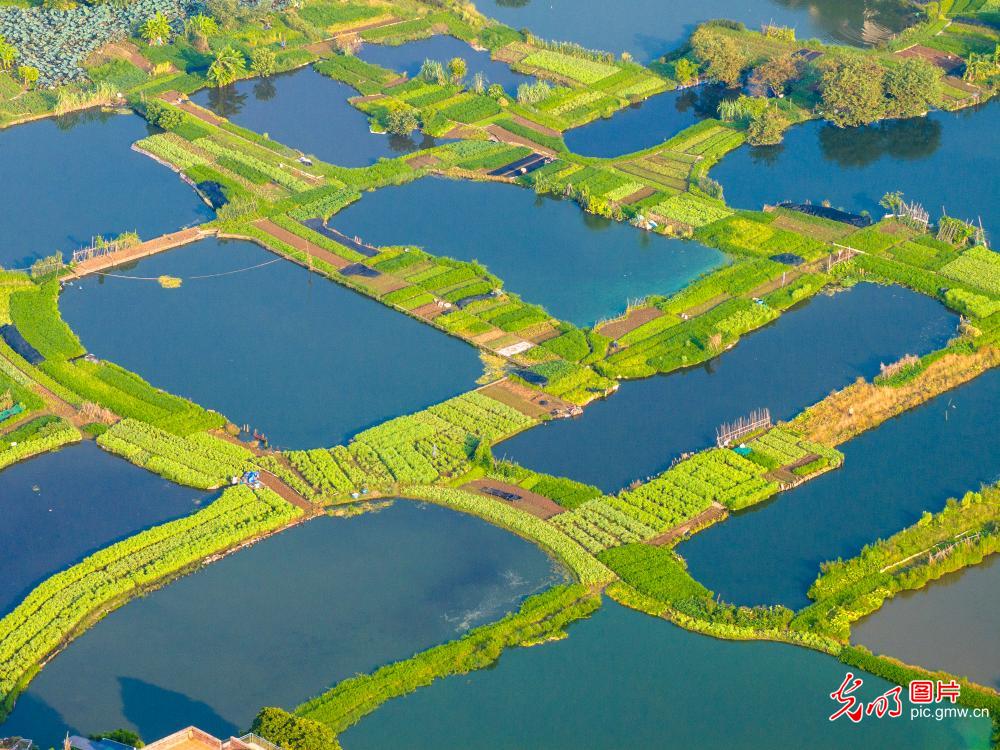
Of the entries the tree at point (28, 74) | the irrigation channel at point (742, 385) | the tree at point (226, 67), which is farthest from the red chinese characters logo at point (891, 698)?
the tree at point (28, 74)

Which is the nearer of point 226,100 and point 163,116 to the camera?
point 163,116

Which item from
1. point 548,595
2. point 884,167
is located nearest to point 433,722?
point 548,595

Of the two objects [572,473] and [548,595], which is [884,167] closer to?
[572,473]

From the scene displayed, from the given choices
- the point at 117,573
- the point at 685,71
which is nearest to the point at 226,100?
the point at 685,71

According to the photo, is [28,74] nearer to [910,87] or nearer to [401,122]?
[401,122]

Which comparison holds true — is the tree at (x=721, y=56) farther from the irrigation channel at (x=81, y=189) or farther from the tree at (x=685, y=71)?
the irrigation channel at (x=81, y=189)
